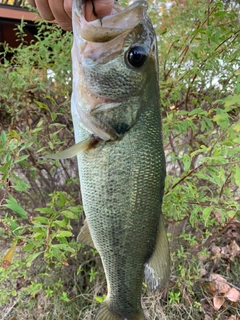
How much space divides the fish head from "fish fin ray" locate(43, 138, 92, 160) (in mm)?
49

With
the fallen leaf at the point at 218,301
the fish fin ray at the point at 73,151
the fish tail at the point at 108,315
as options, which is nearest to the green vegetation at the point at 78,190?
the fallen leaf at the point at 218,301

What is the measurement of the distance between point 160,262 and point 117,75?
28.7 inches

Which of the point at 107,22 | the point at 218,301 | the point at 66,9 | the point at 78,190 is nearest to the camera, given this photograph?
the point at 107,22

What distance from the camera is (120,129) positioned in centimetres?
112

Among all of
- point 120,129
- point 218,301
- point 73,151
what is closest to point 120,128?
point 120,129

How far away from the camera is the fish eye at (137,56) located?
110 cm

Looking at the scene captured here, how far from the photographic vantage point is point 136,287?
4.33ft

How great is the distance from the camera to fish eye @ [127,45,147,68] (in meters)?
1.10

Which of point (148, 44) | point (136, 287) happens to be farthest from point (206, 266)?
point (148, 44)

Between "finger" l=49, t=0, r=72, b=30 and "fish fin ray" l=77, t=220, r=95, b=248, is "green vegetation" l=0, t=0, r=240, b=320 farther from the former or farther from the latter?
"finger" l=49, t=0, r=72, b=30

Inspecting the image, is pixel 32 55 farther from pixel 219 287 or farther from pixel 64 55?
pixel 219 287

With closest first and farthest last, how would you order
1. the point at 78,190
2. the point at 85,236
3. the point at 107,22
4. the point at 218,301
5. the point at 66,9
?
the point at 107,22 < the point at 66,9 < the point at 85,236 < the point at 218,301 < the point at 78,190

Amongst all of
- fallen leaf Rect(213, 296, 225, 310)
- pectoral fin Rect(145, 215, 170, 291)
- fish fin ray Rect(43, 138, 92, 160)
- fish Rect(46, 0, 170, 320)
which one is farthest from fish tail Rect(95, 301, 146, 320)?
fallen leaf Rect(213, 296, 225, 310)

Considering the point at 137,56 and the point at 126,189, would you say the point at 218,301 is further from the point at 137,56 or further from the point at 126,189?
the point at 137,56
